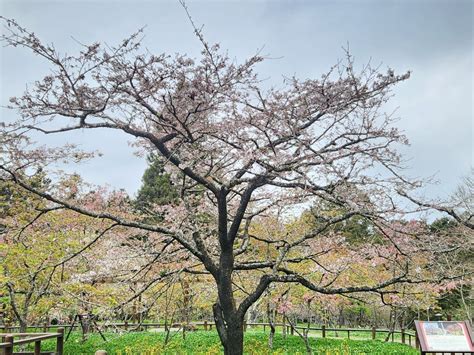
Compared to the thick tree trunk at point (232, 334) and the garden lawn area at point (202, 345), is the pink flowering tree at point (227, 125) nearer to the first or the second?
the thick tree trunk at point (232, 334)

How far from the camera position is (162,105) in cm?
579

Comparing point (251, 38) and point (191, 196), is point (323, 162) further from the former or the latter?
point (191, 196)

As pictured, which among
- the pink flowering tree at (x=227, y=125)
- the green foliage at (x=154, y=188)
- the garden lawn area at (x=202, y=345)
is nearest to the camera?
the pink flowering tree at (x=227, y=125)

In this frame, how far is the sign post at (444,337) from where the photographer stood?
7520mm

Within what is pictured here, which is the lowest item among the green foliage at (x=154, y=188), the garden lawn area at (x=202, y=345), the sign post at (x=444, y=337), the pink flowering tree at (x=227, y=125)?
the garden lawn area at (x=202, y=345)

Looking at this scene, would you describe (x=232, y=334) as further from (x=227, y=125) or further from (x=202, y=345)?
(x=202, y=345)

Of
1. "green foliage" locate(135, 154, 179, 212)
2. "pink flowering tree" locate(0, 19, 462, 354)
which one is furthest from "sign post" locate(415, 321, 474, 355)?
"green foliage" locate(135, 154, 179, 212)

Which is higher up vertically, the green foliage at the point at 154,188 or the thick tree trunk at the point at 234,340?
the green foliage at the point at 154,188

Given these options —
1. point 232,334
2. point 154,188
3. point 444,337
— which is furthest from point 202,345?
point 154,188

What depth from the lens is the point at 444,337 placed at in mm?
7715

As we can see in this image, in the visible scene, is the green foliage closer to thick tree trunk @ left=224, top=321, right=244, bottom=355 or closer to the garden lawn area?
the garden lawn area

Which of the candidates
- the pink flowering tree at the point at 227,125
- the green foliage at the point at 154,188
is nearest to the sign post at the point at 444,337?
the pink flowering tree at the point at 227,125

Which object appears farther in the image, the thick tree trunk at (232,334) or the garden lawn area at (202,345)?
the garden lawn area at (202,345)

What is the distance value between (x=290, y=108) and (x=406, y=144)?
5.13ft
